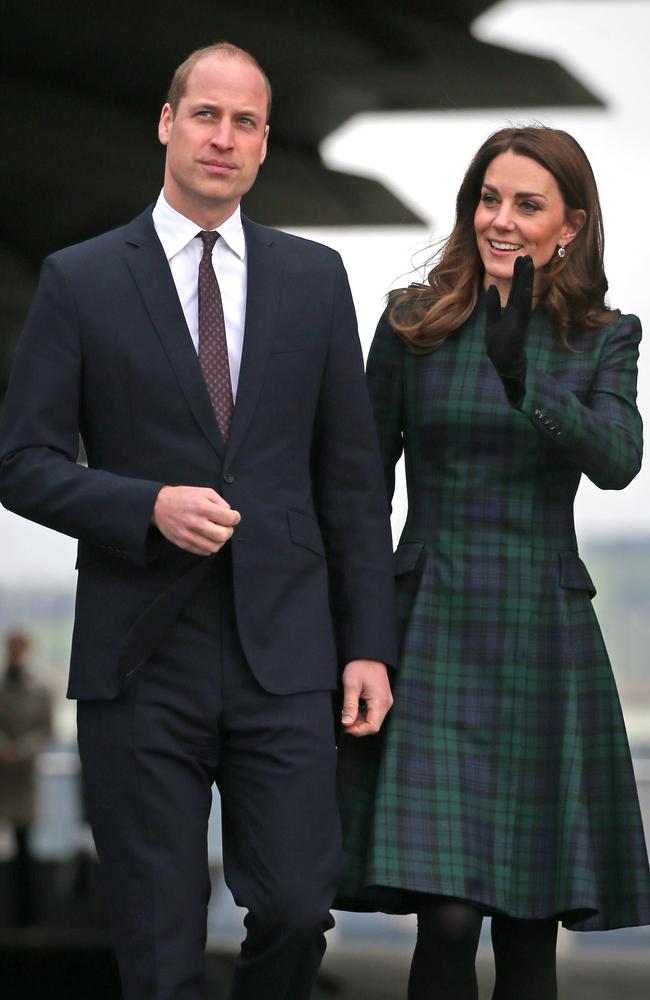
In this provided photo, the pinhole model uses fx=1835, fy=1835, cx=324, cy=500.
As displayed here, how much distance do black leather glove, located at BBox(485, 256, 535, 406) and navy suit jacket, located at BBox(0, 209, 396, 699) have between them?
10.6 inches

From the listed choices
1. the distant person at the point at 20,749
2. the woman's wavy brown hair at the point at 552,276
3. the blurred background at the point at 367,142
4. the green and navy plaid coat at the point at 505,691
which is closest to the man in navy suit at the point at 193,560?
the green and navy plaid coat at the point at 505,691

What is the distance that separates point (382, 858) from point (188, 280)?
0.85 meters

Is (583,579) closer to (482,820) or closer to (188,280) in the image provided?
(482,820)

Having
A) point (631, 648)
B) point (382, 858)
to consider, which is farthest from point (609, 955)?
point (382, 858)

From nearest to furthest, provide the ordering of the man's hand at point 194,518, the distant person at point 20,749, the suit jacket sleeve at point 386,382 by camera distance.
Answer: the man's hand at point 194,518 → the suit jacket sleeve at point 386,382 → the distant person at point 20,749

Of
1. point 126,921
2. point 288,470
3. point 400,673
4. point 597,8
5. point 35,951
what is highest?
point 597,8

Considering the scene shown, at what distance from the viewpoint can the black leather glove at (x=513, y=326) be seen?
2410 millimetres

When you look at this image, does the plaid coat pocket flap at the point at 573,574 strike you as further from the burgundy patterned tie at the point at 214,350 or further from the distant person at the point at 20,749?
the distant person at the point at 20,749

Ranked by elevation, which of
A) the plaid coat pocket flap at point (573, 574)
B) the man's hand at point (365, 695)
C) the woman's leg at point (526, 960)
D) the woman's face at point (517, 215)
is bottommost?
the woman's leg at point (526, 960)

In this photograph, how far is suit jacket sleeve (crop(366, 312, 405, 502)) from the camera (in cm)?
276

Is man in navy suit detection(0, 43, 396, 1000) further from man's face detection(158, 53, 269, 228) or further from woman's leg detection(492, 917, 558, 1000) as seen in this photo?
woman's leg detection(492, 917, 558, 1000)

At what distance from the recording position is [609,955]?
12.7ft

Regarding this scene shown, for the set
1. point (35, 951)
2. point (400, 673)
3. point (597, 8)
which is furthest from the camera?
point (35, 951)

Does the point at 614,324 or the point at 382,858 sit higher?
the point at 614,324
